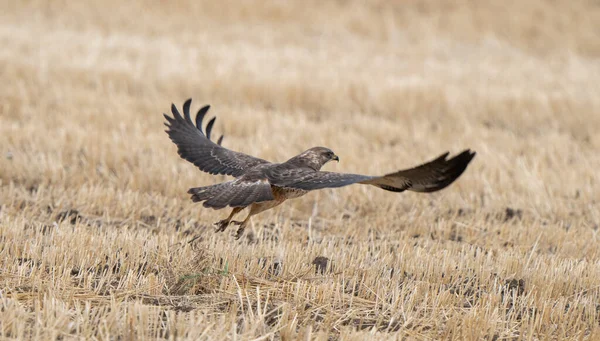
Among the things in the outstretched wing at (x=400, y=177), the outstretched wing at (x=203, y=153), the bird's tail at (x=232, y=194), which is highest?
the outstretched wing at (x=203, y=153)

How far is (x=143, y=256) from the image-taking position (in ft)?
17.2

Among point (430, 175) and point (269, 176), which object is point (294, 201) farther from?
point (430, 175)

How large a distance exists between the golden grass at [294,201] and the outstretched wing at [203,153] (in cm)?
57

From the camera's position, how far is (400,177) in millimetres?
4422

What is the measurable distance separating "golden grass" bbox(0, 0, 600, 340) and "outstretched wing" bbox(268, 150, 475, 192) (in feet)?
2.04

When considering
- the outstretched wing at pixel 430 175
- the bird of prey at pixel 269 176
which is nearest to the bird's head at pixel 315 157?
the bird of prey at pixel 269 176

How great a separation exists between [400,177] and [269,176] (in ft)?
3.42

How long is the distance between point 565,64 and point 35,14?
41.9 feet

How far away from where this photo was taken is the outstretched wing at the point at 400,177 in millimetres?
4164

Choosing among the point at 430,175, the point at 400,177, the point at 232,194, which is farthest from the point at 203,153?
the point at 430,175

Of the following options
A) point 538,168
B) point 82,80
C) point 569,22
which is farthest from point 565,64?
point 82,80

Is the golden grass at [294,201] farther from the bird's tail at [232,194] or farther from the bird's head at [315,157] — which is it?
the bird's head at [315,157]

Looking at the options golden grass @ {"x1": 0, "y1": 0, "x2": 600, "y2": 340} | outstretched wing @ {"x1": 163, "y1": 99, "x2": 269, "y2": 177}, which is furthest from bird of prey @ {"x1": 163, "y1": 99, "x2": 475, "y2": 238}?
golden grass @ {"x1": 0, "y1": 0, "x2": 600, "y2": 340}

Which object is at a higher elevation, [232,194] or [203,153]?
[203,153]
